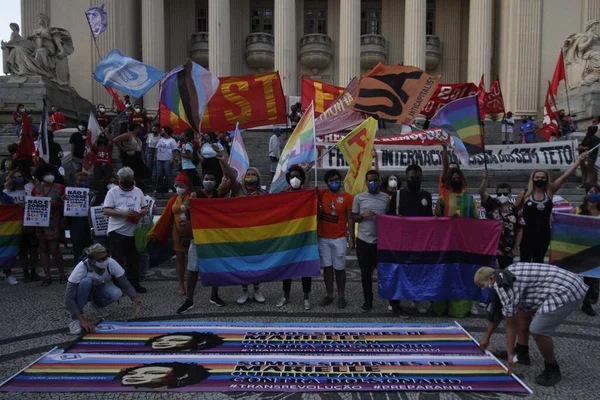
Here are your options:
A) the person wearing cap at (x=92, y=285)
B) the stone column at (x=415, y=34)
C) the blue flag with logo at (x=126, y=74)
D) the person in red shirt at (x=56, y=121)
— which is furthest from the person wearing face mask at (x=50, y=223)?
the stone column at (x=415, y=34)

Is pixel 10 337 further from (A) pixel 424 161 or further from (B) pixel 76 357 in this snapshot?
(A) pixel 424 161

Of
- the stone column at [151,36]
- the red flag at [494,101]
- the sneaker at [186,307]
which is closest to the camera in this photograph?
the sneaker at [186,307]

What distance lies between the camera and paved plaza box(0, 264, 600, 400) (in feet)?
13.0

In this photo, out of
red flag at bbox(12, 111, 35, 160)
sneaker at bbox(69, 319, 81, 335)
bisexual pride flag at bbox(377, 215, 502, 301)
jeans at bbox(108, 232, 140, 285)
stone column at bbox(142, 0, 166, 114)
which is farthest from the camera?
stone column at bbox(142, 0, 166, 114)

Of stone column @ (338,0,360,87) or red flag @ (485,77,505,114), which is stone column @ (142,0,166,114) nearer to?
stone column @ (338,0,360,87)

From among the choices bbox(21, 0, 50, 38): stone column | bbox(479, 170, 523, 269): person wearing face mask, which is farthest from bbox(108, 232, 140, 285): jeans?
bbox(21, 0, 50, 38): stone column

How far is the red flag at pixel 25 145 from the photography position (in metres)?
9.44

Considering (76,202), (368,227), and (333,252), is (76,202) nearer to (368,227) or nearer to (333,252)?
(333,252)

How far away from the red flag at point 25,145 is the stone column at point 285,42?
17.7 metres

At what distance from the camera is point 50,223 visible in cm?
798

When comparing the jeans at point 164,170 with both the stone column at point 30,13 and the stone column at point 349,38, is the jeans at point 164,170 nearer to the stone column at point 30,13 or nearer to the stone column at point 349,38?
the stone column at point 349,38

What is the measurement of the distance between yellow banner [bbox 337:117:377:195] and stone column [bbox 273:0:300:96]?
19487 mm

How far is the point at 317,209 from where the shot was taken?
21.9 feet

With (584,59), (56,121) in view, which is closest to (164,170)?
(56,121)
